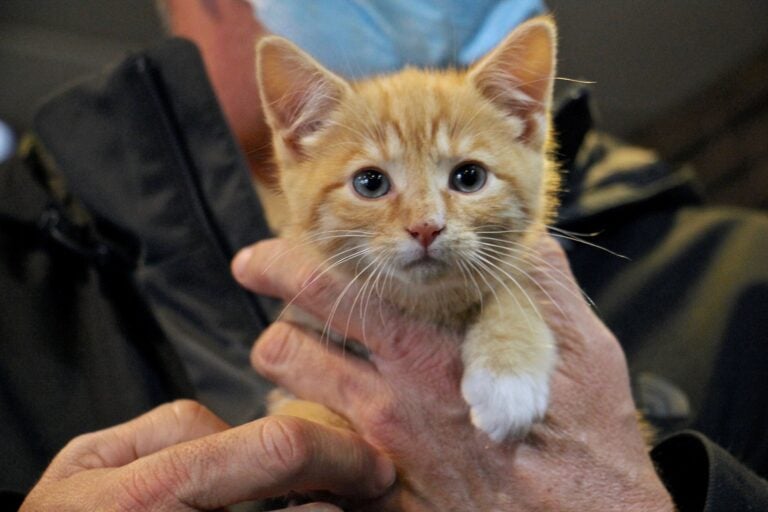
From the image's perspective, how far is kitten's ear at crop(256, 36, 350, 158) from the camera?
1.02m

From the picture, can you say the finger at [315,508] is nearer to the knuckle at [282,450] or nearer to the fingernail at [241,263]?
the knuckle at [282,450]

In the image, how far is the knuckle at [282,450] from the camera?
83 centimetres

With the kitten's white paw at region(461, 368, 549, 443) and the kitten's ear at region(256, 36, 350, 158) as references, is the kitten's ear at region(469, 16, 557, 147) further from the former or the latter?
the kitten's white paw at region(461, 368, 549, 443)

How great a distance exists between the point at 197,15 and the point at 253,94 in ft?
0.85

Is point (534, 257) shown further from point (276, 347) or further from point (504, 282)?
point (276, 347)

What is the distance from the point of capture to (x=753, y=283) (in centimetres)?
149

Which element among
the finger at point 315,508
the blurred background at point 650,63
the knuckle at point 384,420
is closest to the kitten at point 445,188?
the knuckle at point 384,420

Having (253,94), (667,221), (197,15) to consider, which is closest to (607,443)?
(667,221)

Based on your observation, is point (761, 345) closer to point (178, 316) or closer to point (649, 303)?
point (649, 303)

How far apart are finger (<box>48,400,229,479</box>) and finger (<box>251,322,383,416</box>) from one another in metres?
0.15

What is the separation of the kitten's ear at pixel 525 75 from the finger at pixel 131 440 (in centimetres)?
68

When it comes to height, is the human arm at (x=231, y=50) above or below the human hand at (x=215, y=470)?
above

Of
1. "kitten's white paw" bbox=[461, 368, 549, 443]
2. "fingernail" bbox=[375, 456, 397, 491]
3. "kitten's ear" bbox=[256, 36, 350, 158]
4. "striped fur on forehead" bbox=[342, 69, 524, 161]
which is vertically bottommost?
"fingernail" bbox=[375, 456, 397, 491]

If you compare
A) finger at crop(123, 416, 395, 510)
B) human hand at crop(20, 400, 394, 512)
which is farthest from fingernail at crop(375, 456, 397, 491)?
finger at crop(123, 416, 395, 510)
